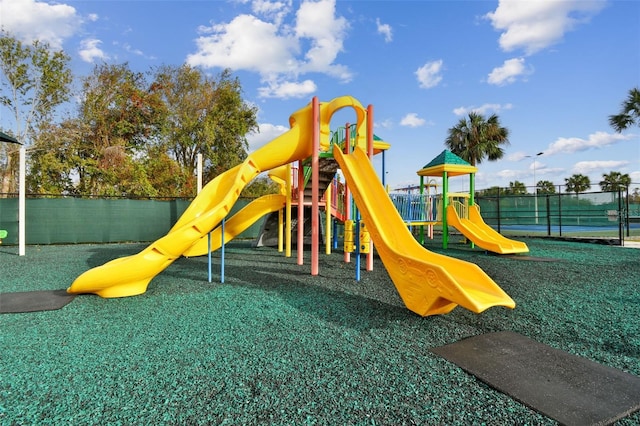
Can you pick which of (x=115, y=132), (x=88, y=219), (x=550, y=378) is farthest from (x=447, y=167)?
(x=115, y=132)

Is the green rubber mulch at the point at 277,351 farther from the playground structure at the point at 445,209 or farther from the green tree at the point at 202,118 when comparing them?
the green tree at the point at 202,118

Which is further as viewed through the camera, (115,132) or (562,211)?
(115,132)

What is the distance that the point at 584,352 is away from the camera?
309 centimetres

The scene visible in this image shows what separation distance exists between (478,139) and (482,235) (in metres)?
14.1

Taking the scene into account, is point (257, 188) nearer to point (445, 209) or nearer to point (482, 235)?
point (445, 209)

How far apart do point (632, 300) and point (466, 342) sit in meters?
3.39

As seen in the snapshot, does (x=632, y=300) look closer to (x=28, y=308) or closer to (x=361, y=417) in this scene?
(x=361, y=417)

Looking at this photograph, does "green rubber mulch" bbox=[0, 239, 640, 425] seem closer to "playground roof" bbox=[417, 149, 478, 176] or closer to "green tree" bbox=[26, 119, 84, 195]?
"playground roof" bbox=[417, 149, 478, 176]

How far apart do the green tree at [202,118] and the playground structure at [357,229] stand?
16.2 meters

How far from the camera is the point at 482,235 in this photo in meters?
10.8

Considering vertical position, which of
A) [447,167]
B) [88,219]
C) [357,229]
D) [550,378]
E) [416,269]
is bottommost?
[550,378]

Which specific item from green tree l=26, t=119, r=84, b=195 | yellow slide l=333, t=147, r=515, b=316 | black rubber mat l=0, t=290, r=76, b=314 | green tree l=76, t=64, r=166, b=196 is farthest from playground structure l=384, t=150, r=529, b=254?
green tree l=26, t=119, r=84, b=195

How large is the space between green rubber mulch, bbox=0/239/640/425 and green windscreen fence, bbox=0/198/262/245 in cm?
767

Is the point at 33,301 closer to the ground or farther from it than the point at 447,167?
closer to the ground
